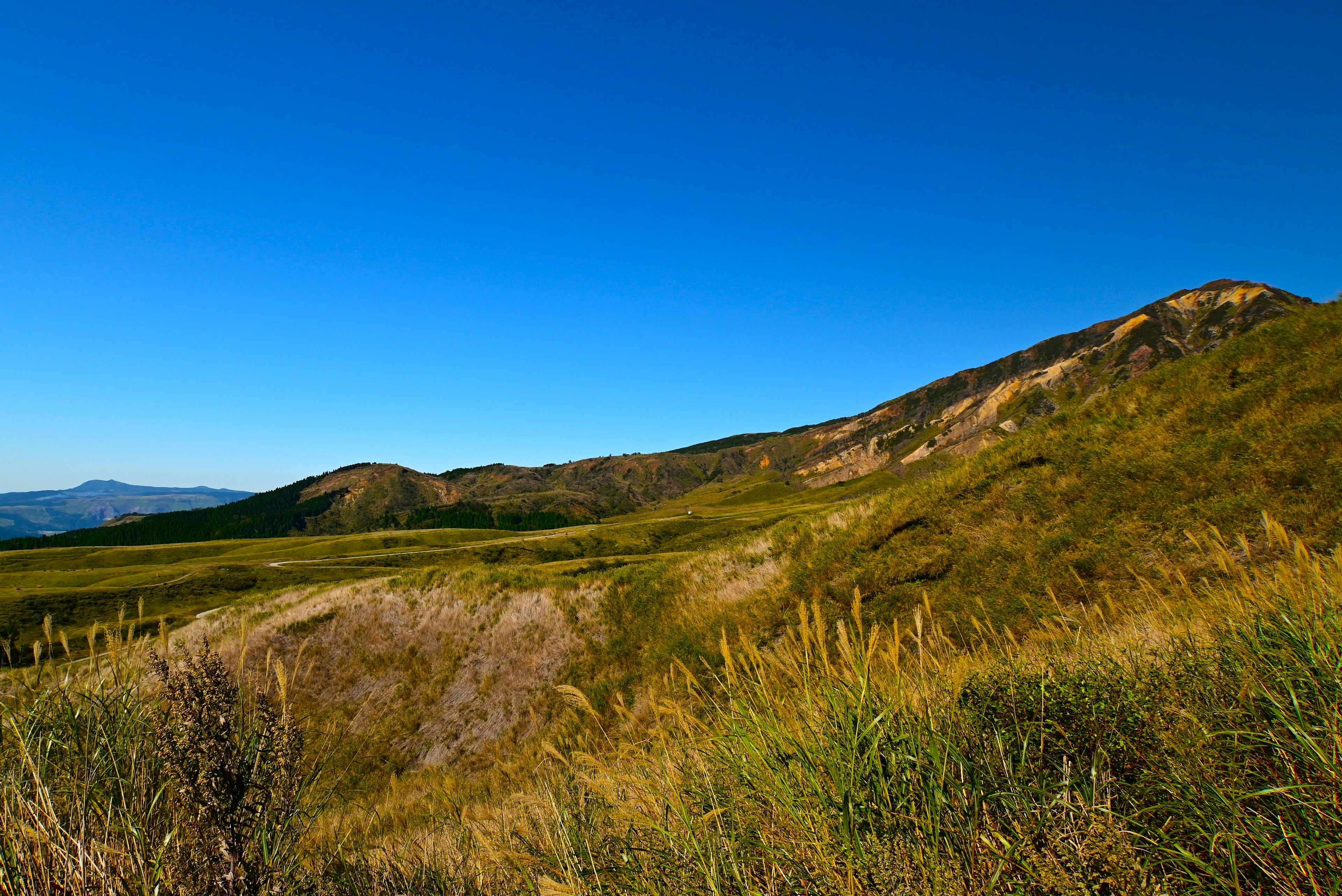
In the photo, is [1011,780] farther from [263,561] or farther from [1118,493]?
[263,561]

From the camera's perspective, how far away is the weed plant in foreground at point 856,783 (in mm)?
2127

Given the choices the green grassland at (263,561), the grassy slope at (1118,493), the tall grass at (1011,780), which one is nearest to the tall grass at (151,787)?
the tall grass at (1011,780)

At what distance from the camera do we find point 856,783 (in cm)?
245

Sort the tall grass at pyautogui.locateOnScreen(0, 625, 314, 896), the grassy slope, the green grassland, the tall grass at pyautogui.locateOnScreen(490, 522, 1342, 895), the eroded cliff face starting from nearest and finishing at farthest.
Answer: the tall grass at pyautogui.locateOnScreen(490, 522, 1342, 895)
the tall grass at pyautogui.locateOnScreen(0, 625, 314, 896)
the grassy slope
the green grassland
the eroded cliff face

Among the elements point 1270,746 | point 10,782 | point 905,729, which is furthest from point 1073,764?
point 10,782

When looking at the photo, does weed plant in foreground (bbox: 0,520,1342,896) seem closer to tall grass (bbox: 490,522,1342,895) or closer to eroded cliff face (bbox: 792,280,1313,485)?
tall grass (bbox: 490,522,1342,895)

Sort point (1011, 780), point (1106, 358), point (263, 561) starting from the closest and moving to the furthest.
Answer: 1. point (1011, 780)
2. point (263, 561)
3. point (1106, 358)

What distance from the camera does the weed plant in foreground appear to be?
2127 millimetres

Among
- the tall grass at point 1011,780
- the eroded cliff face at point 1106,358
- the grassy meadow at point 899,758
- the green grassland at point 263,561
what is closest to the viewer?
the tall grass at point 1011,780

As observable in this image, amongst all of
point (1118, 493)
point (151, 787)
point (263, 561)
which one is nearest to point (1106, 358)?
point (1118, 493)

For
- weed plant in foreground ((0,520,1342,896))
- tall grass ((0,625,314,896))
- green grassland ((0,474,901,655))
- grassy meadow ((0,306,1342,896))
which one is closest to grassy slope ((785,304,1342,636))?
grassy meadow ((0,306,1342,896))

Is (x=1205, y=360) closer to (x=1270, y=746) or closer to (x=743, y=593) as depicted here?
(x=743, y=593)

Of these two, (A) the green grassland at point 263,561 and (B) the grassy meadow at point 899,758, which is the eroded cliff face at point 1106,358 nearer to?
(A) the green grassland at point 263,561

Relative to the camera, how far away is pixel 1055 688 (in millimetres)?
3348
